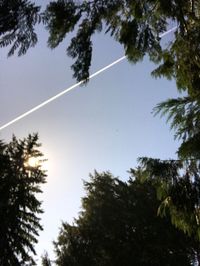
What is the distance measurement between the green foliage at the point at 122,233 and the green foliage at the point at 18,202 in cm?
712

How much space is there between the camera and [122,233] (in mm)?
27203

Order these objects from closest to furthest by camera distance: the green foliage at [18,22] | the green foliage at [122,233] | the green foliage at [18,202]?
the green foliage at [18,22]
the green foliage at [18,202]
the green foliage at [122,233]

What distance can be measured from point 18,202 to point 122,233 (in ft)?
32.9

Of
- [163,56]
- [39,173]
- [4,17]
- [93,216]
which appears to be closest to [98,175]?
[93,216]

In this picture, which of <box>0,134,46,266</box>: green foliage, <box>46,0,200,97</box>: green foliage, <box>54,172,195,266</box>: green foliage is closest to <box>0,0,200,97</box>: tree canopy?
<box>46,0,200,97</box>: green foliage

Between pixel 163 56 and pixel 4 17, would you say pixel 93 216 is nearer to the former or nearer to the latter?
pixel 163 56

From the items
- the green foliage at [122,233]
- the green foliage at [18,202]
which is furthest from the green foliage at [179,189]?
the green foliage at [122,233]

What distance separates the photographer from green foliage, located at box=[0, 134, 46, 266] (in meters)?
19.0

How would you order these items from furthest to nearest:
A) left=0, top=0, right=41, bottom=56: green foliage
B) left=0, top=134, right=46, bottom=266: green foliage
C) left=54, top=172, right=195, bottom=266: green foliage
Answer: left=54, top=172, right=195, bottom=266: green foliage
left=0, top=134, right=46, bottom=266: green foliage
left=0, top=0, right=41, bottom=56: green foliage

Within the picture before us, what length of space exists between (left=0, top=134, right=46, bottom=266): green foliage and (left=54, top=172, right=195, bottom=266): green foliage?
712 centimetres

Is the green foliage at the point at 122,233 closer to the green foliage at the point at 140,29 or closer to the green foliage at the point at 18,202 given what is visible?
the green foliage at the point at 18,202

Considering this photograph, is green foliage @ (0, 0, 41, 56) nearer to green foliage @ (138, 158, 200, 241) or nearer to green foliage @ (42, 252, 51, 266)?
green foliage @ (138, 158, 200, 241)

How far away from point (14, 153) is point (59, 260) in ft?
35.8

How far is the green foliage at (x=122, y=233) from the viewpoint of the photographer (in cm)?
2523
